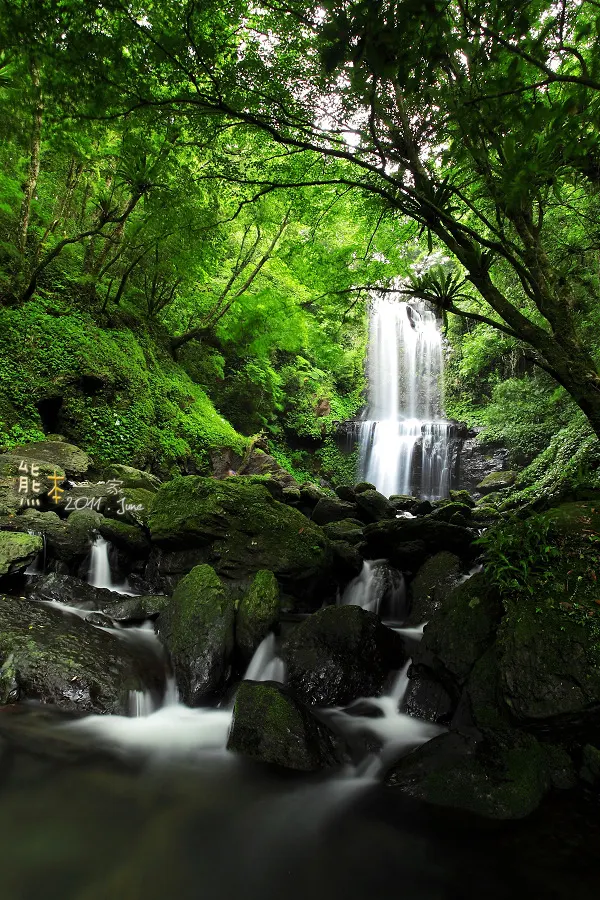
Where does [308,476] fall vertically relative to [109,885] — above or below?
above

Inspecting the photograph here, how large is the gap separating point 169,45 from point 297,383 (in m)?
19.1

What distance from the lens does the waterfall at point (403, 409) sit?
766 inches

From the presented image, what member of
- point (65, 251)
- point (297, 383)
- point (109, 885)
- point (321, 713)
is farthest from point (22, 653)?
point (297, 383)

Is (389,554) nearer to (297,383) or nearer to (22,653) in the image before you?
(22,653)

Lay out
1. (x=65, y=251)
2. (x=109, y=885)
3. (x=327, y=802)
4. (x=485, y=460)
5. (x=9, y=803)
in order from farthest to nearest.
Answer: (x=485, y=460) → (x=65, y=251) → (x=327, y=802) → (x=9, y=803) → (x=109, y=885)

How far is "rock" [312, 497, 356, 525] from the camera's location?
1127 cm

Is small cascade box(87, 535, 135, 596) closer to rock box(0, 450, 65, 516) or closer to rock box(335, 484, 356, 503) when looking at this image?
rock box(0, 450, 65, 516)

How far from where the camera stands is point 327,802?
339 centimetres

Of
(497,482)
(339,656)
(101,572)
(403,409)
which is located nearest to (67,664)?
(339,656)

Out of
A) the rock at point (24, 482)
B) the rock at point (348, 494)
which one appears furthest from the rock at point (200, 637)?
the rock at point (348, 494)

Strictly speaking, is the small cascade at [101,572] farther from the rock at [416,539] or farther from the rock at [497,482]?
the rock at [497,482]

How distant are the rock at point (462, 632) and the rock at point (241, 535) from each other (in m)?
2.46

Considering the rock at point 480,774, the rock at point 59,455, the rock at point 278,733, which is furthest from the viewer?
the rock at point 59,455

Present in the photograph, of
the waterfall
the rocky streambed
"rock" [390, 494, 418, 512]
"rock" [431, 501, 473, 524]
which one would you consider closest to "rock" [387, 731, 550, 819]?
the rocky streambed
